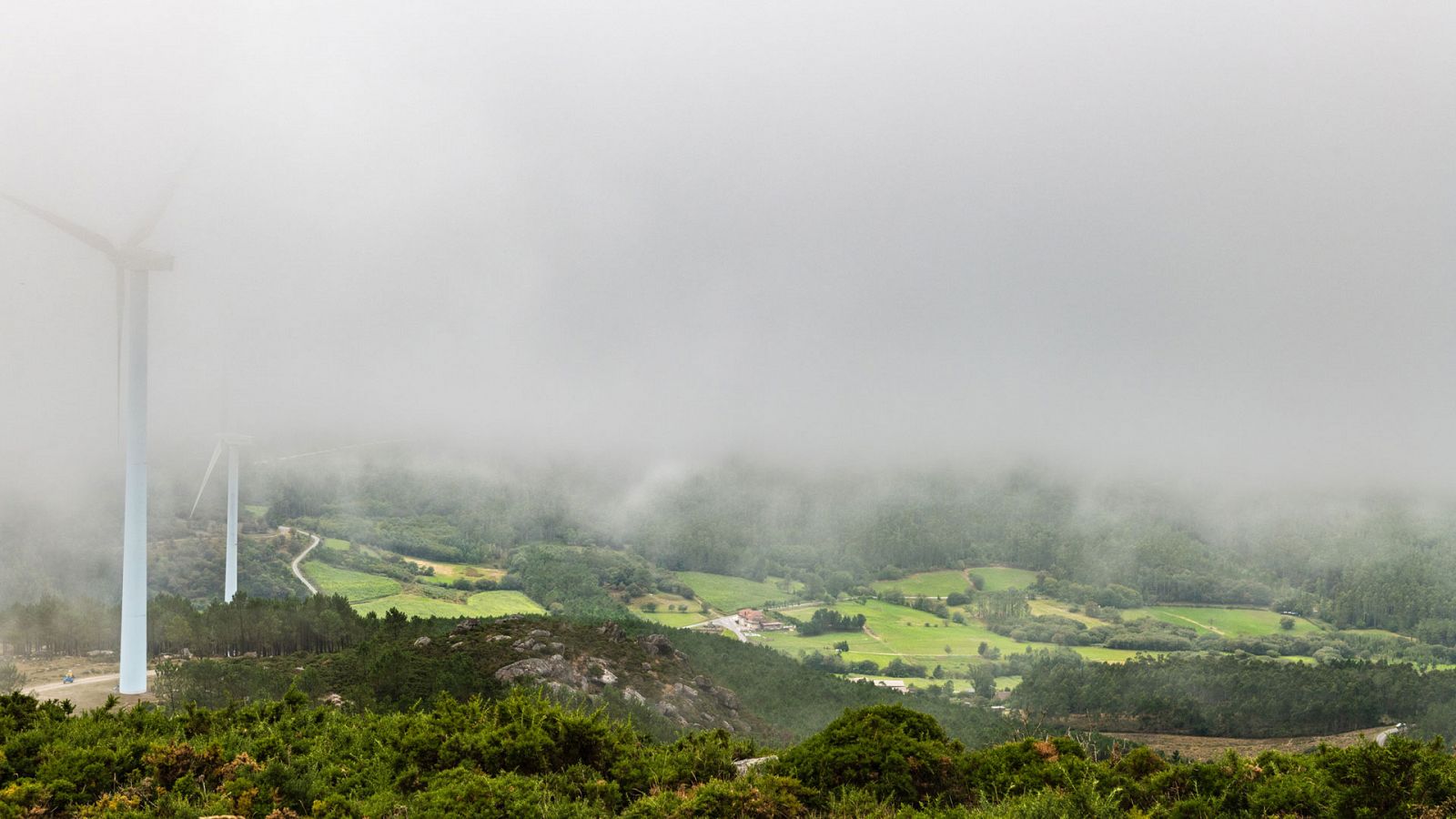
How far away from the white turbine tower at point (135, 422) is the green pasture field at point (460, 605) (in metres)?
84.1

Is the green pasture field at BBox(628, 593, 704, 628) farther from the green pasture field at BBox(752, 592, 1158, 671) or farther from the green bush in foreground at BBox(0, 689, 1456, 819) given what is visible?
the green bush in foreground at BBox(0, 689, 1456, 819)

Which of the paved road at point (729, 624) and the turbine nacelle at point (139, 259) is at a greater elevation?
the turbine nacelle at point (139, 259)

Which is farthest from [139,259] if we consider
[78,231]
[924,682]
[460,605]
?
[924,682]

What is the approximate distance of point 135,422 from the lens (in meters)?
55.7

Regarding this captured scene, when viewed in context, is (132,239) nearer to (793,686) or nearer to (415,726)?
(415,726)

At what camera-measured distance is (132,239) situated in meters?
59.2

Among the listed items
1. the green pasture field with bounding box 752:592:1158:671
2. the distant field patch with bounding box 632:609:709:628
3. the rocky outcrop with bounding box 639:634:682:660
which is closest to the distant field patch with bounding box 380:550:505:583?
the distant field patch with bounding box 632:609:709:628

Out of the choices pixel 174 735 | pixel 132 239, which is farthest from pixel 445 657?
pixel 174 735

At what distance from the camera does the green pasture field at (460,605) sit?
14750 cm

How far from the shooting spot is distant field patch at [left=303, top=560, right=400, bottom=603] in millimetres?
151500

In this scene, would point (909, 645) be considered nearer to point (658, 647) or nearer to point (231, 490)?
point (658, 647)

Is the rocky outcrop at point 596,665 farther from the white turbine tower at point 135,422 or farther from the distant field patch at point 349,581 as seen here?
the distant field patch at point 349,581

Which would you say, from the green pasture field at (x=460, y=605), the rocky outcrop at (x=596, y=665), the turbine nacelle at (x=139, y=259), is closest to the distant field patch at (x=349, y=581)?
the green pasture field at (x=460, y=605)

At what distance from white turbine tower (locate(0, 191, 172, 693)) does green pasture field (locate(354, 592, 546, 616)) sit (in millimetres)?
84052
